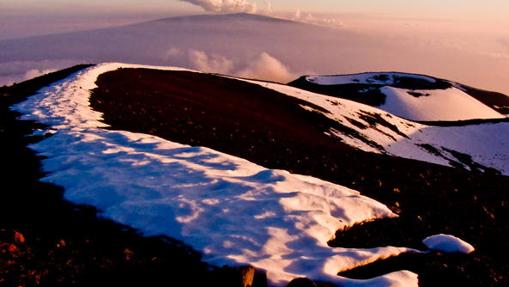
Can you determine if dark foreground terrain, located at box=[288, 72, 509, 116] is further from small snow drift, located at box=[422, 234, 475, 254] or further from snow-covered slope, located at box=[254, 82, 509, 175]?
small snow drift, located at box=[422, 234, 475, 254]

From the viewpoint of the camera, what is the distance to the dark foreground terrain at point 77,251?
7594 millimetres

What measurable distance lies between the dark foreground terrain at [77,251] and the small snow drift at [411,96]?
113 meters

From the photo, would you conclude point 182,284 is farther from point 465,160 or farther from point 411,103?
point 411,103

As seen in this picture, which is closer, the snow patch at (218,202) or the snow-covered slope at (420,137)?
the snow patch at (218,202)

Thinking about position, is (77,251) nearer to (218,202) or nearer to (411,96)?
(218,202)

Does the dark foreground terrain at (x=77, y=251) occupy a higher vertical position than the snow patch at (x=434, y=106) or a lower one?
higher

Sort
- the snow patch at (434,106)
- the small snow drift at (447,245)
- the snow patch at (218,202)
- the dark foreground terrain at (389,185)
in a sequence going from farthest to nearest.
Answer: the snow patch at (434,106)
the small snow drift at (447,245)
the dark foreground terrain at (389,185)
the snow patch at (218,202)

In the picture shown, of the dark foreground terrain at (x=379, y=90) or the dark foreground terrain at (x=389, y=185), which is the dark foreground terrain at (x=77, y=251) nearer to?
the dark foreground terrain at (x=389, y=185)

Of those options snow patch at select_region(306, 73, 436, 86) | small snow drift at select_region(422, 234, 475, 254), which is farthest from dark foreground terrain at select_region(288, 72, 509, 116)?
small snow drift at select_region(422, 234, 475, 254)

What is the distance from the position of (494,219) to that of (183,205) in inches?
423

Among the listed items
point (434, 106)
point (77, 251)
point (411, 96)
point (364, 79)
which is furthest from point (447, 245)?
point (364, 79)

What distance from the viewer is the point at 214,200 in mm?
11516

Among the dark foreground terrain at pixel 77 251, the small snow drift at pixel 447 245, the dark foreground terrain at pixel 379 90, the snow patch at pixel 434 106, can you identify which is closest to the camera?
the dark foreground terrain at pixel 77 251

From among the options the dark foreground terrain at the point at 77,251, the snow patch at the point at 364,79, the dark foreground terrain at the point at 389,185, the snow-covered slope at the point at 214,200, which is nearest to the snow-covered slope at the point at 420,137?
the dark foreground terrain at the point at 389,185
